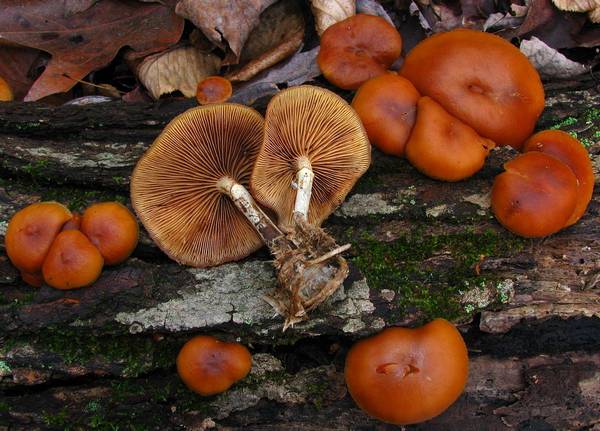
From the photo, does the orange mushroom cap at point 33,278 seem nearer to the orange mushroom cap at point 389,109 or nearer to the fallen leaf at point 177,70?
the fallen leaf at point 177,70

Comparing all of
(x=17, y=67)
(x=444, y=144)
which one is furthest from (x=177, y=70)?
(x=444, y=144)

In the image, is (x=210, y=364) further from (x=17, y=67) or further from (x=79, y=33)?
(x=17, y=67)

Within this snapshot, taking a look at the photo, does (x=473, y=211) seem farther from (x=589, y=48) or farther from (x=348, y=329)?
(x=589, y=48)

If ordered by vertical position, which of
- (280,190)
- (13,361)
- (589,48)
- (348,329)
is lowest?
(13,361)

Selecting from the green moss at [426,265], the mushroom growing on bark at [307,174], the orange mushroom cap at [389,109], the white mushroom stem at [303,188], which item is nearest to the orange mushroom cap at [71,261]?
the mushroom growing on bark at [307,174]

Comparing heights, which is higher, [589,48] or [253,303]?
[589,48]

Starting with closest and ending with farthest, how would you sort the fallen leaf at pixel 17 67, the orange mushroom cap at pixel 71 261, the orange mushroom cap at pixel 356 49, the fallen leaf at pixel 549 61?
the orange mushroom cap at pixel 71 261 < the orange mushroom cap at pixel 356 49 < the fallen leaf at pixel 549 61 < the fallen leaf at pixel 17 67

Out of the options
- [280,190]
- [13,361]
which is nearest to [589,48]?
[280,190]
